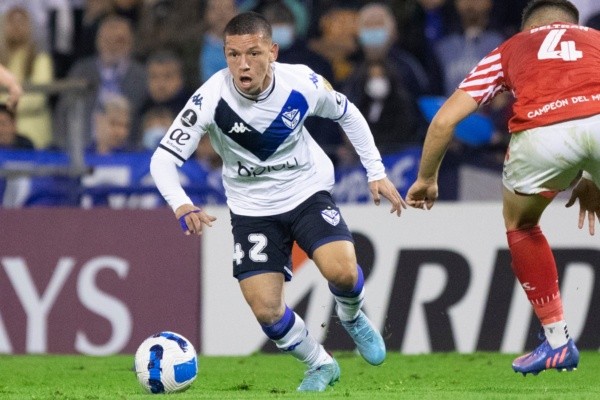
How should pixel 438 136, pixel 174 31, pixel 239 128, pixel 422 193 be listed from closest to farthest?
pixel 438 136 < pixel 422 193 < pixel 239 128 < pixel 174 31

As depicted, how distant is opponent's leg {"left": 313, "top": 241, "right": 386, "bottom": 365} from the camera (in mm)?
7836

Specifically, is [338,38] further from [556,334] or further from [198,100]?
[556,334]

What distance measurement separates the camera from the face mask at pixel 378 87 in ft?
44.0

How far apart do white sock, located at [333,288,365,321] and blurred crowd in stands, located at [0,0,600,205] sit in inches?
192

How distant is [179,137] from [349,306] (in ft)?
4.75

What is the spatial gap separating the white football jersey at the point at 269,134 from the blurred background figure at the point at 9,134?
17.2ft

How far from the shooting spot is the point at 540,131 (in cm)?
725

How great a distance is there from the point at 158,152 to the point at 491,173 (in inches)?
211

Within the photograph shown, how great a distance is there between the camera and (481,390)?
779 centimetres

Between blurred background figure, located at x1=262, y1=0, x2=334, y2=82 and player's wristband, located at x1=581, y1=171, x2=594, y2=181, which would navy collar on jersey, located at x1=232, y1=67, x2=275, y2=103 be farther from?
blurred background figure, located at x1=262, y1=0, x2=334, y2=82

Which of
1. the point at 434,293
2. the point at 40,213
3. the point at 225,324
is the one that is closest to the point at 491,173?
the point at 434,293

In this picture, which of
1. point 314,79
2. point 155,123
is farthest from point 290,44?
point 314,79

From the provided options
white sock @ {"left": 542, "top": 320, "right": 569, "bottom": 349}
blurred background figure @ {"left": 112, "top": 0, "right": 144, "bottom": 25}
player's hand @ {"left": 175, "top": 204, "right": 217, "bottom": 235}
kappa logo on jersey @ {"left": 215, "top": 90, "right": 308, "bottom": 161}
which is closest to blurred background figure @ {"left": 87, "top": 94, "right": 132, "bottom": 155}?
blurred background figure @ {"left": 112, "top": 0, "right": 144, "bottom": 25}

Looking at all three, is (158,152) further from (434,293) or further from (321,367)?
(434,293)
